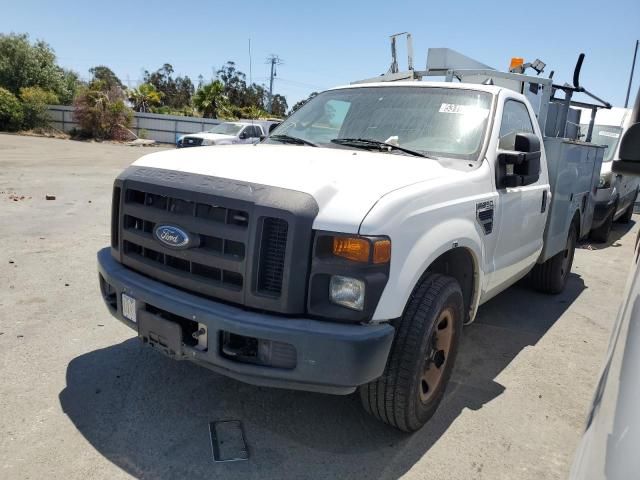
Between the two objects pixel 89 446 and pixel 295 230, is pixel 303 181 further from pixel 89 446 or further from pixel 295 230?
pixel 89 446

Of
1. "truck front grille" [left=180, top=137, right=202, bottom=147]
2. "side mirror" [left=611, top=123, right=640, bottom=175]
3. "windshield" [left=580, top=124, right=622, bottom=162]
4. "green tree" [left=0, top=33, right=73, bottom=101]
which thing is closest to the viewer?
"side mirror" [left=611, top=123, right=640, bottom=175]

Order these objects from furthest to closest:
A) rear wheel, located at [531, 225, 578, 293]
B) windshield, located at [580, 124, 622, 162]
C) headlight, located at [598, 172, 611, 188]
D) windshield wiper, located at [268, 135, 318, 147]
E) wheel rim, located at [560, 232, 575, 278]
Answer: windshield, located at [580, 124, 622, 162]
headlight, located at [598, 172, 611, 188]
wheel rim, located at [560, 232, 575, 278]
rear wheel, located at [531, 225, 578, 293]
windshield wiper, located at [268, 135, 318, 147]

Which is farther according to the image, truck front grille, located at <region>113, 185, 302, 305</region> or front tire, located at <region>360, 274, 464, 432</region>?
front tire, located at <region>360, 274, 464, 432</region>

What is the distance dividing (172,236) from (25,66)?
41108mm

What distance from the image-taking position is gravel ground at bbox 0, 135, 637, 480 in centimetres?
262

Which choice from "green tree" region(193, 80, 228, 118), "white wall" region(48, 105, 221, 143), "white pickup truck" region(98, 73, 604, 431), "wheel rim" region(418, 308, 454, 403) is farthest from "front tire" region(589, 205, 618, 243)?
"green tree" region(193, 80, 228, 118)

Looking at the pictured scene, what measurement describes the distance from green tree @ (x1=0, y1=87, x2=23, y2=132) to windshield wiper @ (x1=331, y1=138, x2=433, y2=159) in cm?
3455

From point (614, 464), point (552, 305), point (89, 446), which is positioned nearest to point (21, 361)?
point (89, 446)

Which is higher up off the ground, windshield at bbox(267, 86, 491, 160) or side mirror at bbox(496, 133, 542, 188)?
windshield at bbox(267, 86, 491, 160)

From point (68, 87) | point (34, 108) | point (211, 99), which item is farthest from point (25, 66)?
point (211, 99)

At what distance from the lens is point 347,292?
2.37 meters

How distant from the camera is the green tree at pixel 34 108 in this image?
32469 mm

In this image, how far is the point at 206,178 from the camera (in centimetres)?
268

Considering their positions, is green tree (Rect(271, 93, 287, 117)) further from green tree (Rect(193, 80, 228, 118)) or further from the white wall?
the white wall
